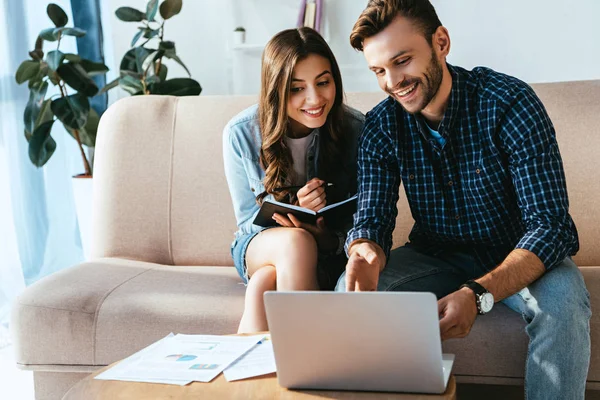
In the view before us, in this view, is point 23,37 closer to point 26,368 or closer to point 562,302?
point 26,368

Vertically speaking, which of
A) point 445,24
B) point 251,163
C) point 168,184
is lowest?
point 168,184

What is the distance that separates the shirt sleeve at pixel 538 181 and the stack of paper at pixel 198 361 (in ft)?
1.98

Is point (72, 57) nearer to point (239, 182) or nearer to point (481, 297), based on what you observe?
point (239, 182)

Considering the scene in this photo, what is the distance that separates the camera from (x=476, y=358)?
165 centimetres

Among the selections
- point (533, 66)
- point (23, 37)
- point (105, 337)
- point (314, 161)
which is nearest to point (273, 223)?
point (314, 161)

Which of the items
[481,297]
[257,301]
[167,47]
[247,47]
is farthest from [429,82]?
[247,47]

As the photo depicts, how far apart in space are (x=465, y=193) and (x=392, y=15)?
1.42ft

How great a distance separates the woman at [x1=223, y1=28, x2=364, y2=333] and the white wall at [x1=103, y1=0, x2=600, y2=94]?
63.2 inches

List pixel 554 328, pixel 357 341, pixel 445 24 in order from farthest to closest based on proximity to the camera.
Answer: pixel 445 24 → pixel 554 328 → pixel 357 341

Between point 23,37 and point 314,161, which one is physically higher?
point 23,37

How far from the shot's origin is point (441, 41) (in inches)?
68.7

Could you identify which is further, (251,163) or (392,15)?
(251,163)

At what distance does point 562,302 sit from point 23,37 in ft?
8.06

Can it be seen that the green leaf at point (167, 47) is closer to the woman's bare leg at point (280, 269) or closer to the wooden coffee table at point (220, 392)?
the woman's bare leg at point (280, 269)
